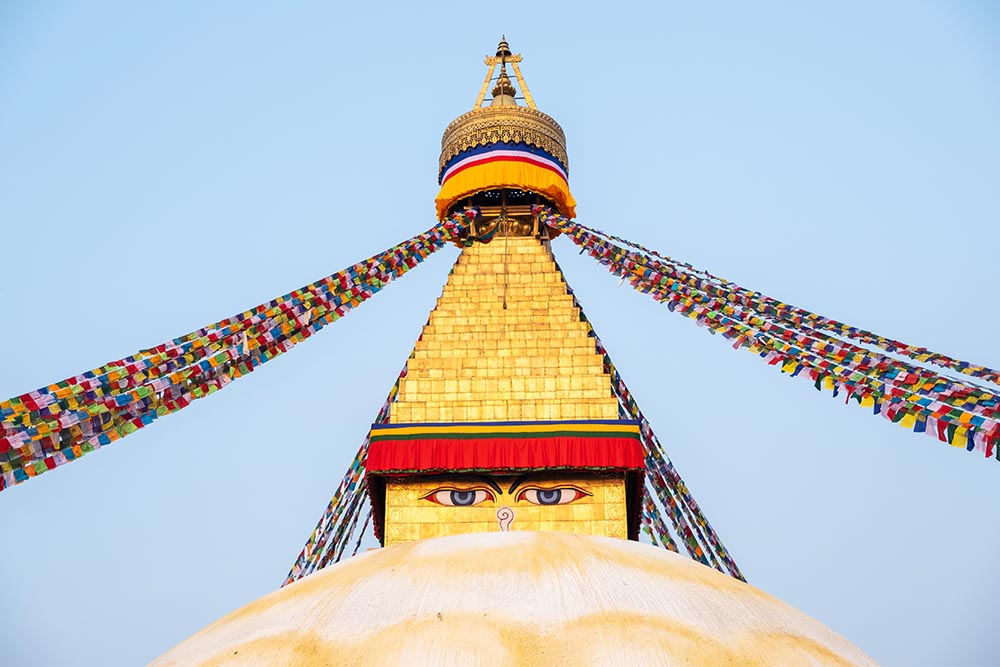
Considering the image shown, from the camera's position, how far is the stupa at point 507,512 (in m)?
4.59

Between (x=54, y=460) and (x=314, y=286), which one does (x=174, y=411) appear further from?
(x=314, y=286)

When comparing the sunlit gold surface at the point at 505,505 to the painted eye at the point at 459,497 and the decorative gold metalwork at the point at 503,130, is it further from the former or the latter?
the decorative gold metalwork at the point at 503,130

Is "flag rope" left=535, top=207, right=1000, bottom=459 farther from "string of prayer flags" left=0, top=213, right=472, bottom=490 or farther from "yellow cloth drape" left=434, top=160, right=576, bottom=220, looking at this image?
"string of prayer flags" left=0, top=213, right=472, bottom=490

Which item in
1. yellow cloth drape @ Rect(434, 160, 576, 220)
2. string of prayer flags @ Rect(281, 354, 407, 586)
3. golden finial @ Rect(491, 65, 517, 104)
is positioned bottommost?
string of prayer flags @ Rect(281, 354, 407, 586)

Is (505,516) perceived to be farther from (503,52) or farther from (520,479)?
(503,52)

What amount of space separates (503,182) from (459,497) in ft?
14.4

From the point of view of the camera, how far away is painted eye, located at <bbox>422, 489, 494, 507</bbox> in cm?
803

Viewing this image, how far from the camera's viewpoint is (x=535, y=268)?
32.7ft

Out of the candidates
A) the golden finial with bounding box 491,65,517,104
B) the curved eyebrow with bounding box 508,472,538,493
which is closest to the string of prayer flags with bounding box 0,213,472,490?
the curved eyebrow with bounding box 508,472,538,493

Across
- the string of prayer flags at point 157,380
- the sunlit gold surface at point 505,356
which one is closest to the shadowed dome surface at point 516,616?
the string of prayer flags at point 157,380

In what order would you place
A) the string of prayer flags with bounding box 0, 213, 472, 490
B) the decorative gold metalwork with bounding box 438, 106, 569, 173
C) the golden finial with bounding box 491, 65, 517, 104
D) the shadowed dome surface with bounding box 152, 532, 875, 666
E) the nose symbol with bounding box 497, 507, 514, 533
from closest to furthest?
the shadowed dome surface with bounding box 152, 532, 875, 666
the string of prayer flags with bounding box 0, 213, 472, 490
the nose symbol with bounding box 497, 507, 514, 533
the decorative gold metalwork with bounding box 438, 106, 569, 173
the golden finial with bounding box 491, 65, 517, 104

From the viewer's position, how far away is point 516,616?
4.64m

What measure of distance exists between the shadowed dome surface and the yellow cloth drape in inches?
252

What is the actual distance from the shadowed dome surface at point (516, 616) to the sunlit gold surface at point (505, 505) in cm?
238
